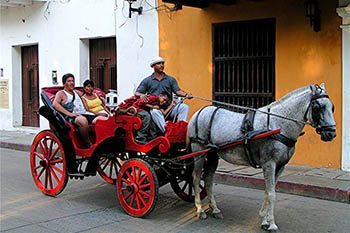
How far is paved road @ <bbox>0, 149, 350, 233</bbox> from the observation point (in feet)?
20.4

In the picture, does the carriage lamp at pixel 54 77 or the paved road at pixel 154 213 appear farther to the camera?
the carriage lamp at pixel 54 77

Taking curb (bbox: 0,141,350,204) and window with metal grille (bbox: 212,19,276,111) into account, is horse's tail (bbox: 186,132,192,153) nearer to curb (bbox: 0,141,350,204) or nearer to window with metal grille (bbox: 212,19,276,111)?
curb (bbox: 0,141,350,204)

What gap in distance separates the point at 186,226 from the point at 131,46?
7.25 metres

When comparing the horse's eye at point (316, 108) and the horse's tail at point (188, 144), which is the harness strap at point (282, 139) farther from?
the horse's tail at point (188, 144)

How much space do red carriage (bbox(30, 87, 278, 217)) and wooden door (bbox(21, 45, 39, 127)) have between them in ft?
27.0

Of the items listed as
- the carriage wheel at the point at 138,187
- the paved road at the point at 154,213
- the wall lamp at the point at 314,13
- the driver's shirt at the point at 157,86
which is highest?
the wall lamp at the point at 314,13

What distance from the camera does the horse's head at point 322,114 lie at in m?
5.54

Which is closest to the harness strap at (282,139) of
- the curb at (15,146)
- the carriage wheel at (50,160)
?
the carriage wheel at (50,160)

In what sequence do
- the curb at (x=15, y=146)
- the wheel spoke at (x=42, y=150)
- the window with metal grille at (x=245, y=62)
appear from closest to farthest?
the wheel spoke at (x=42, y=150) < the window with metal grille at (x=245, y=62) < the curb at (x=15, y=146)

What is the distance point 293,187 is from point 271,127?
2661mm

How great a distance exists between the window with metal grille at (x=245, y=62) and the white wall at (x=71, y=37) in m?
1.94

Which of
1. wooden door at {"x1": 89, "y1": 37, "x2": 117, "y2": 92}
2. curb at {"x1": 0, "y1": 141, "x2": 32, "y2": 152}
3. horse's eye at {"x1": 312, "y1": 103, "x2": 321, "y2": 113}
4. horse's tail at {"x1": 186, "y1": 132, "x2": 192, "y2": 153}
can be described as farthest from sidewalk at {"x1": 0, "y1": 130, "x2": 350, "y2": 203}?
curb at {"x1": 0, "y1": 141, "x2": 32, "y2": 152}

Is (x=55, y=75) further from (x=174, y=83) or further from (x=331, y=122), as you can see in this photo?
(x=331, y=122)

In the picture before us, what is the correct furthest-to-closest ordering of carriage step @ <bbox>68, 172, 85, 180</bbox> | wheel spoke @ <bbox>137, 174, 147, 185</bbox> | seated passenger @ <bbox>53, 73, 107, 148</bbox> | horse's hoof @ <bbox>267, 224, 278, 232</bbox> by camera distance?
seated passenger @ <bbox>53, 73, 107, 148</bbox> < carriage step @ <bbox>68, 172, 85, 180</bbox> < wheel spoke @ <bbox>137, 174, 147, 185</bbox> < horse's hoof @ <bbox>267, 224, 278, 232</bbox>
